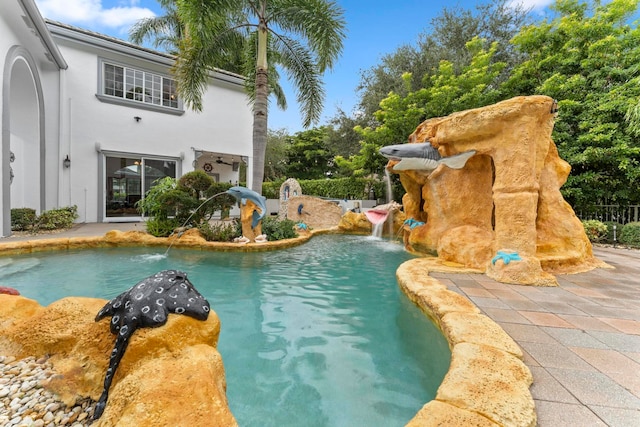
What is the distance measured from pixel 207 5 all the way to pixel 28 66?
19.7 feet

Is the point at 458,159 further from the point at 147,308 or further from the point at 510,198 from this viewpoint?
the point at 147,308

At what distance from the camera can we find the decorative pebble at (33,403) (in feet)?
4.35

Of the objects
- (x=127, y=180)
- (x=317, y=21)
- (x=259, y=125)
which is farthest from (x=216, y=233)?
(x=317, y=21)

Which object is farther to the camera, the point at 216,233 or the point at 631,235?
the point at 216,233

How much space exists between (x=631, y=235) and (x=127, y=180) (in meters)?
16.7

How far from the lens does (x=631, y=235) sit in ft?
22.9

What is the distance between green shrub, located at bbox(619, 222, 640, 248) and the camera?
22.6 feet

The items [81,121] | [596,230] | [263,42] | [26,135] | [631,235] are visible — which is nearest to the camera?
[631,235]

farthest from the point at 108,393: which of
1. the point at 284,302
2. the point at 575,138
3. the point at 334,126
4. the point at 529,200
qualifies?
the point at 334,126

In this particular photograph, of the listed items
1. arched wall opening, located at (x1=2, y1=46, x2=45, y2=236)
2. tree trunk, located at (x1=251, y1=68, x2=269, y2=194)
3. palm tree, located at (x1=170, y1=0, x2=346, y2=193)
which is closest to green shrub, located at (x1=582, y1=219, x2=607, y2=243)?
palm tree, located at (x1=170, y1=0, x2=346, y2=193)

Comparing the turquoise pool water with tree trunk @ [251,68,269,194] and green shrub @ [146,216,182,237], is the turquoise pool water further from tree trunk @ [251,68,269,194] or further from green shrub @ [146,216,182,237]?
tree trunk @ [251,68,269,194]

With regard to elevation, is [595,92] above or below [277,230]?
above

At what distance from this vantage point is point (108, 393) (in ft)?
4.77

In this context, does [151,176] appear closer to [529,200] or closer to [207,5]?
[207,5]
